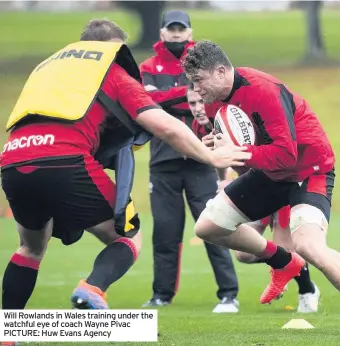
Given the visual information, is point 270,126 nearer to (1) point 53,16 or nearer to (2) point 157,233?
(2) point 157,233

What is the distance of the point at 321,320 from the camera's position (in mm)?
8102

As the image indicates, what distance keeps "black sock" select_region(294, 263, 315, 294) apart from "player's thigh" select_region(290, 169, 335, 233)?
1.55 meters

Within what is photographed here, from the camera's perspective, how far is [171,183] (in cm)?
1019

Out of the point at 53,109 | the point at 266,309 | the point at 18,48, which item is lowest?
the point at 18,48

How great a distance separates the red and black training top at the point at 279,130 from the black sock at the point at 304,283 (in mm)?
1566

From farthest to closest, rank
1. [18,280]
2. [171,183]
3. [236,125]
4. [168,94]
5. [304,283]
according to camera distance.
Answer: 1. [171,183]
2. [168,94]
3. [304,283]
4. [236,125]
5. [18,280]

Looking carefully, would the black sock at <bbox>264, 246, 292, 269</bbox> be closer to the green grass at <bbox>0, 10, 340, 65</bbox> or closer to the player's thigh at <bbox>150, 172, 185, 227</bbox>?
the player's thigh at <bbox>150, 172, 185, 227</bbox>

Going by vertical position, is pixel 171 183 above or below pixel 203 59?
below

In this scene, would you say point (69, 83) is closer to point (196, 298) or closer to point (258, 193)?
point (258, 193)

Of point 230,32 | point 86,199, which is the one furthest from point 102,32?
point 230,32

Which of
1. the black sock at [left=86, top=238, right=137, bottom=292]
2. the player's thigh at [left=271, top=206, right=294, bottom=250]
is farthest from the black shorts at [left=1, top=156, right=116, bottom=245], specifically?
the player's thigh at [left=271, top=206, right=294, bottom=250]

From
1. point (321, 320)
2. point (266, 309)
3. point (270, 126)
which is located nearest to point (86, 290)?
point (270, 126)

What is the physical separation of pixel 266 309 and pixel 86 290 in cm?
348

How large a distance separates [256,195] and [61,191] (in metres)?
2.00
